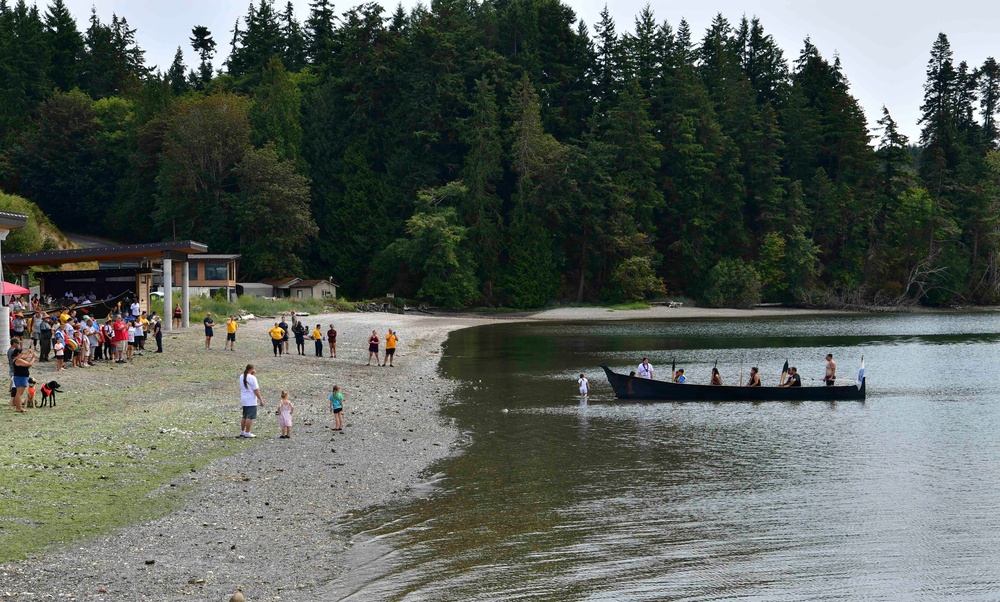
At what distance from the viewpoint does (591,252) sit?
9919 cm

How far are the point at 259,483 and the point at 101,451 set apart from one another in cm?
348

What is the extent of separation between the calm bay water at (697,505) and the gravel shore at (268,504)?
2.76 ft

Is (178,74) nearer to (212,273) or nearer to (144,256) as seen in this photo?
(212,273)

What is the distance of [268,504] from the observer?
16.5 m

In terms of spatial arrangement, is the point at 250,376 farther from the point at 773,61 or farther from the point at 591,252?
the point at 773,61

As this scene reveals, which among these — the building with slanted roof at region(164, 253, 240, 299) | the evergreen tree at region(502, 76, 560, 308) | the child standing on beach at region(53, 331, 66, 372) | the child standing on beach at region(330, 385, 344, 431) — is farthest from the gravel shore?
the evergreen tree at region(502, 76, 560, 308)

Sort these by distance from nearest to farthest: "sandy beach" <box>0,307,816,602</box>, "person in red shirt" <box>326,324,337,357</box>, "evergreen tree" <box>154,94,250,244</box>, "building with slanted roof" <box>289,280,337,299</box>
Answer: "sandy beach" <box>0,307,816,602</box> < "person in red shirt" <box>326,324,337,357</box> < "building with slanted roof" <box>289,280,337,299</box> < "evergreen tree" <box>154,94,250,244</box>

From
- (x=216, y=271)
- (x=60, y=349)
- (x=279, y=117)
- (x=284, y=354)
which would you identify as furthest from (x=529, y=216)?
(x=60, y=349)

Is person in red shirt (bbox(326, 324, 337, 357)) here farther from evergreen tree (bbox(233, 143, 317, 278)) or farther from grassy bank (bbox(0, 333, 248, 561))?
evergreen tree (bbox(233, 143, 317, 278))

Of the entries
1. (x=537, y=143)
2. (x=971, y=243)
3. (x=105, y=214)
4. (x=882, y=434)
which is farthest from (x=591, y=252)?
(x=882, y=434)

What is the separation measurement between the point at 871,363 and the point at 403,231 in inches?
2196

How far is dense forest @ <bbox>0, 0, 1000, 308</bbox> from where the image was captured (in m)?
91.7

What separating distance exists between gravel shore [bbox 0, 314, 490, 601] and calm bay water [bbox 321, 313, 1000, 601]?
842 mm

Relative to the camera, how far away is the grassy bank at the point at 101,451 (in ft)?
46.8
